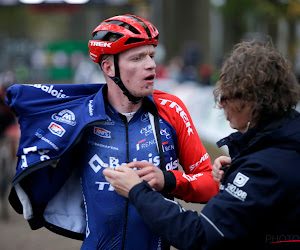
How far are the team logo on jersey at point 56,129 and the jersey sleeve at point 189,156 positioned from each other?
0.61m

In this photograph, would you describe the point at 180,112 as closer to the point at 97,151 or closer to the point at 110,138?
the point at 110,138

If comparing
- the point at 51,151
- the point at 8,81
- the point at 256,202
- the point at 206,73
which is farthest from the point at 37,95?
the point at 206,73

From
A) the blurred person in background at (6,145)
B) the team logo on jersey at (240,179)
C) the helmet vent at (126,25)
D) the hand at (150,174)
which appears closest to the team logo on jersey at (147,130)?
the hand at (150,174)

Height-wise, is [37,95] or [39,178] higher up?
[37,95]

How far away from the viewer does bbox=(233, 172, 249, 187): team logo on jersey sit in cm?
227

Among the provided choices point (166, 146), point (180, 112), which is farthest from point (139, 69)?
point (166, 146)

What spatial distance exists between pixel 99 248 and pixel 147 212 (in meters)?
0.79

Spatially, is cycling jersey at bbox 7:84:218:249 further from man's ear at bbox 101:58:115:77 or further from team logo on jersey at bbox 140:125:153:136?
man's ear at bbox 101:58:115:77

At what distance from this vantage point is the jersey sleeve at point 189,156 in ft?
9.69

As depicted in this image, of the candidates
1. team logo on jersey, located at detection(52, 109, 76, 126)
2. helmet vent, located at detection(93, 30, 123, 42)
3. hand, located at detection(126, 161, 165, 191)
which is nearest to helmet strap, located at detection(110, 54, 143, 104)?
helmet vent, located at detection(93, 30, 123, 42)

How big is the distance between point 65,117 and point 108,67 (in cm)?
41

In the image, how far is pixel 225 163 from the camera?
9.36 feet

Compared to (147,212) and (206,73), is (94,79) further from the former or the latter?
(147,212)

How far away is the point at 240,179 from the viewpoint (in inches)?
90.0
